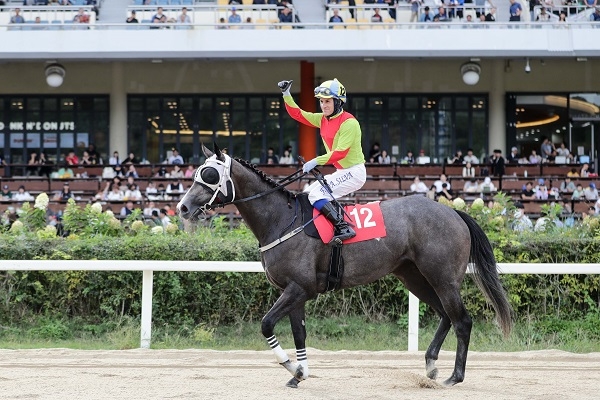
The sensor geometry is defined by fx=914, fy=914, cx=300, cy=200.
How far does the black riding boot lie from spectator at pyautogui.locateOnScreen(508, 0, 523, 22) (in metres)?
17.7

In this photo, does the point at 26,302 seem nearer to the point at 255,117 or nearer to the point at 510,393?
the point at 510,393

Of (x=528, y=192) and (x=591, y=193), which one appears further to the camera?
(x=591, y=193)

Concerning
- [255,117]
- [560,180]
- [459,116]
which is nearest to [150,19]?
[255,117]

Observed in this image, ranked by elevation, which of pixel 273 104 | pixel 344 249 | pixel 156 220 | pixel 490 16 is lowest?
pixel 344 249

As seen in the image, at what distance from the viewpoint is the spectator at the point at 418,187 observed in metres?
20.3

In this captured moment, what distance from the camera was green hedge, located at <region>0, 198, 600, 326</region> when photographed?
1020cm

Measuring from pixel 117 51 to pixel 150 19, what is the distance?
1.47m

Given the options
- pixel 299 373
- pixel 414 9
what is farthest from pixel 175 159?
pixel 299 373

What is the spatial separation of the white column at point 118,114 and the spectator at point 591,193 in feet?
44.6

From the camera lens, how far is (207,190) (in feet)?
24.2

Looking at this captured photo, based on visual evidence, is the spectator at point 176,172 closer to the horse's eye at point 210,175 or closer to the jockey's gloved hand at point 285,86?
the jockey's gloved hand at point 285,86

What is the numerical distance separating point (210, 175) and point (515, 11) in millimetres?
18530

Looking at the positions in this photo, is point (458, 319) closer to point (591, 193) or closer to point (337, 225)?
point (337, 225)

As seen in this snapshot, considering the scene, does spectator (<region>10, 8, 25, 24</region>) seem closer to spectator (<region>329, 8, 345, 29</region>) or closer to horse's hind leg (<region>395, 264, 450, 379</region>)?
spectator (<region>329, 8, 345, 29</region>)
